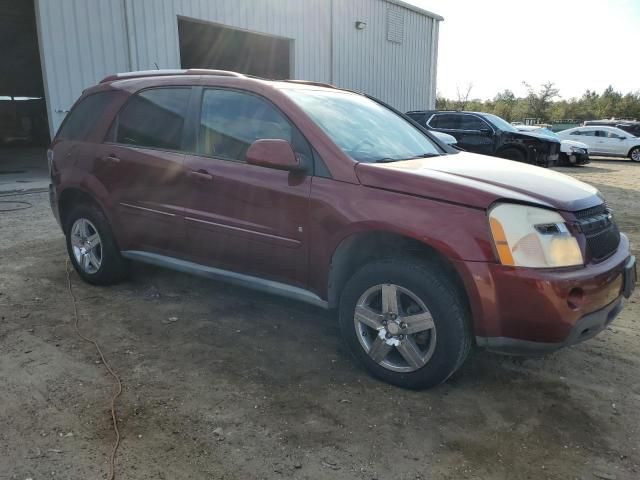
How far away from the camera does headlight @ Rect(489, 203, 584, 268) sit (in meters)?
2.55

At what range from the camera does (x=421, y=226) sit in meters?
2.73

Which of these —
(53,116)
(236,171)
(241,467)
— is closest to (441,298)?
(241,467)

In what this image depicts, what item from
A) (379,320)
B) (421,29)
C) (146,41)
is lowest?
(379,320)

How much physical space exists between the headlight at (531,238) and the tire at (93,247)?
3.25 metres

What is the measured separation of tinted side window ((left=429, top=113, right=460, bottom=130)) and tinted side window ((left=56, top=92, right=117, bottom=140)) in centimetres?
1107

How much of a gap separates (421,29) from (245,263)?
62.8 feet

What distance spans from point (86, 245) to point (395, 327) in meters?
3.11

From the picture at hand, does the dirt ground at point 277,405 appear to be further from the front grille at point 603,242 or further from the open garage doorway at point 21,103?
the open garage doorway at point 21,103

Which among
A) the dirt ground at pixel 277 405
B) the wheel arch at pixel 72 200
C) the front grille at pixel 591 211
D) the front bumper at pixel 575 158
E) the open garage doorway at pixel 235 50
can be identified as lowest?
the dirt ground at pixel 277 405

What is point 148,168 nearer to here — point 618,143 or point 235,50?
point 235,50

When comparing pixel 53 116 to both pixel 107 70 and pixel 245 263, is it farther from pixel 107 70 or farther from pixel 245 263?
pixel 245 263

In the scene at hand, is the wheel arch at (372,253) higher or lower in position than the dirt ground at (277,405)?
higher

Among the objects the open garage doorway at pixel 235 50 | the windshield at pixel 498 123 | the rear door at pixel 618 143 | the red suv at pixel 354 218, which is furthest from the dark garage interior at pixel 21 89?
the rear door at pixel 618 143

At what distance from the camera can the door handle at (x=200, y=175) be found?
3.57m
